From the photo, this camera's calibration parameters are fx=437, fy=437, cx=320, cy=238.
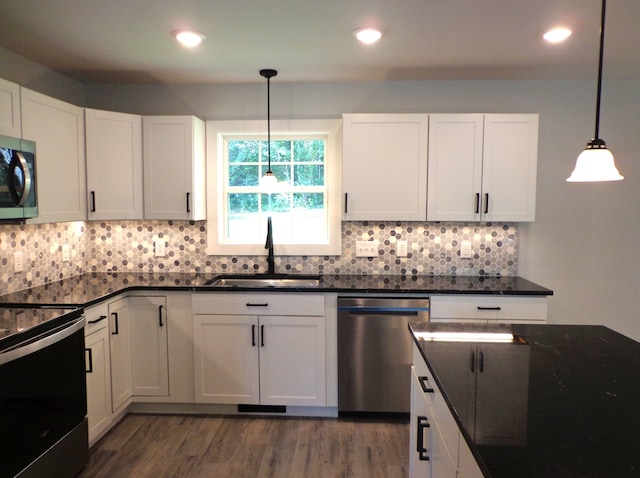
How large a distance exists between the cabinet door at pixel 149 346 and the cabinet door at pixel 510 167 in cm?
243

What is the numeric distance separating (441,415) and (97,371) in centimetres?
212

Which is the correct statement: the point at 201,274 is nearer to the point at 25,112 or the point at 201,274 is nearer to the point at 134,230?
the point at 134,230

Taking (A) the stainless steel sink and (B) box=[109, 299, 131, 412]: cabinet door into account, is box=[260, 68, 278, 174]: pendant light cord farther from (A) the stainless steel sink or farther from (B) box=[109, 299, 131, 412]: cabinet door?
(B) box=[109, 299, 131, 412]: cabinet door

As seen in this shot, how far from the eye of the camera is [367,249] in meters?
3.46

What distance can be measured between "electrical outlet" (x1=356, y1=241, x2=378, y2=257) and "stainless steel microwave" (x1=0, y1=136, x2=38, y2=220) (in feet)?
7.16

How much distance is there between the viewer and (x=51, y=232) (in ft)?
10.2

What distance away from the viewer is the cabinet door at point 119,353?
282 cm

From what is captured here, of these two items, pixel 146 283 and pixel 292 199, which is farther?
pixel 292 199

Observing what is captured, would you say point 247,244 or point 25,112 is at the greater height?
point 25,112

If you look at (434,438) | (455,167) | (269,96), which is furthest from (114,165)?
(434,438)

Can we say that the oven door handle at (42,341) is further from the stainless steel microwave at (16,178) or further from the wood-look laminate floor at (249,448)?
the wood-look laminate floor at (249,448)

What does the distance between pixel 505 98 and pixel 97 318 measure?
128 inches

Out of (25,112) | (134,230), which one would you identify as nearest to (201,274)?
(134,230)

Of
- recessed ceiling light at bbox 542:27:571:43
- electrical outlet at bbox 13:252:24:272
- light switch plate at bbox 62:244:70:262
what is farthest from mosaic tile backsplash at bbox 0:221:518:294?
recessed ceiling light at bbox 542:27:571:43
